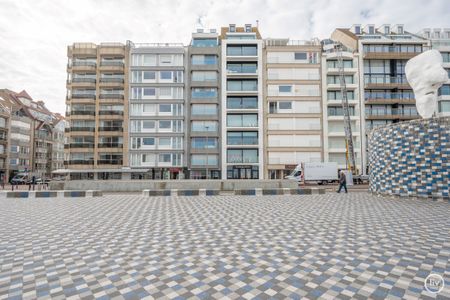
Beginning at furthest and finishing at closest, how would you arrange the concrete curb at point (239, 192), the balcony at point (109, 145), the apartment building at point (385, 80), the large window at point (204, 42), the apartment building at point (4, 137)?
the apartment building at point (4, 137) < the large window at point (204, 42) < the balcony at point (109, 145) < the apartment building at point (385, 80) < the concrete curb at point (239, 192)

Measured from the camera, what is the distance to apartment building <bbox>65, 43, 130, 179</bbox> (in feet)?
150

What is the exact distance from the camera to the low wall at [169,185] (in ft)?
75.6

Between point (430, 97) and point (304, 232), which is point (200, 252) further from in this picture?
point (430, 97)

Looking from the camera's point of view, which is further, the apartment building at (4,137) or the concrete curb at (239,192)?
the apartment building at (4,137)

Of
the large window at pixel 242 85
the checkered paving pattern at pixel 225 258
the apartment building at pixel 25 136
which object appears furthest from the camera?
the apartment building at pixel 25 136

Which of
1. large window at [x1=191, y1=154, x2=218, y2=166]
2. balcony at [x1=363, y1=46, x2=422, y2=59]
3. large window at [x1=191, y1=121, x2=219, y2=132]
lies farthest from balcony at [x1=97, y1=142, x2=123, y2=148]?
balcony at [x1=363, y1=46, x2=422, y2=59]

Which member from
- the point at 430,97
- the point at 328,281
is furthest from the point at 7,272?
the point at 430,97

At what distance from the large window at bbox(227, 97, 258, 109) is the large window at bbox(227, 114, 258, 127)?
1.53 meters

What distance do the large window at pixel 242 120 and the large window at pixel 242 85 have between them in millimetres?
4614

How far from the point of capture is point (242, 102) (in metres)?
46.1

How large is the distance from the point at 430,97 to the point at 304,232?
1200 cm

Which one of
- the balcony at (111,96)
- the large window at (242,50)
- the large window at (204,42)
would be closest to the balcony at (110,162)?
the balcony at (111,96)

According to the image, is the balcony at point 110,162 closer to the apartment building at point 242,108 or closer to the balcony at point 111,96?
the balcony at point 111,96

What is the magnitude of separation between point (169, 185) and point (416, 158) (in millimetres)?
17732
